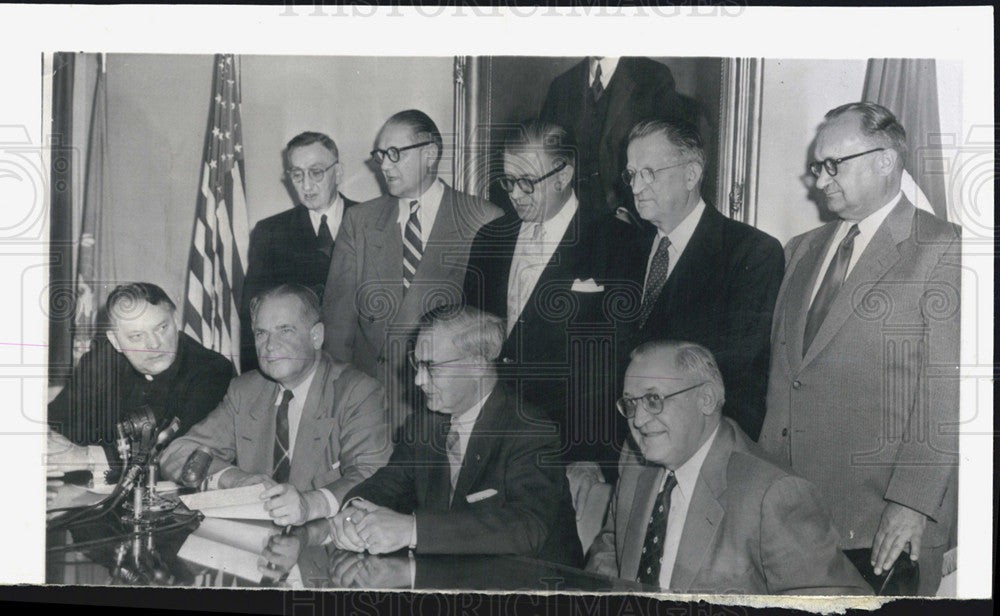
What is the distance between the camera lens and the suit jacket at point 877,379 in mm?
4195

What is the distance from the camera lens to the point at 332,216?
14.0 ft

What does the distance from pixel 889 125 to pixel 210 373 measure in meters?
2.80

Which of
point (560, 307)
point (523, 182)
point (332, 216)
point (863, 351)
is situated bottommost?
point (863, 351)

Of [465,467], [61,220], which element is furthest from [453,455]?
[61,220]

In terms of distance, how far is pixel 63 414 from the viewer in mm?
4281

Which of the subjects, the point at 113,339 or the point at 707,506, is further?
the point at 113,339

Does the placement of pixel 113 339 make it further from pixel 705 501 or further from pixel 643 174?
pixel 705 501

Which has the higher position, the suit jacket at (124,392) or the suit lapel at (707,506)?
the suit jacket at (124,392)

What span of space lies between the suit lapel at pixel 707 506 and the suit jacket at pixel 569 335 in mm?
352

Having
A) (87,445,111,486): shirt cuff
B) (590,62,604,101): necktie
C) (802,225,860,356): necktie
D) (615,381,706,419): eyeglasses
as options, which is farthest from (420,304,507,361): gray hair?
(87,445,111,486): shirt cuff

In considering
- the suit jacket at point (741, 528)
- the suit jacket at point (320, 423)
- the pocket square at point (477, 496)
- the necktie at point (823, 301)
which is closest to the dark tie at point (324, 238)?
the suit jacket at point (320, 423)

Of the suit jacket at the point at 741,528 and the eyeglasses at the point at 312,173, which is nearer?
the suit jacket at the point at 741,528

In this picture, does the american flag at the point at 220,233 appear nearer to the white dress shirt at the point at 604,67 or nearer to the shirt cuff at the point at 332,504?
the shirt cuff at the point at 332,504

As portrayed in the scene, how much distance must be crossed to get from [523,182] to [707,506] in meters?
1.43
